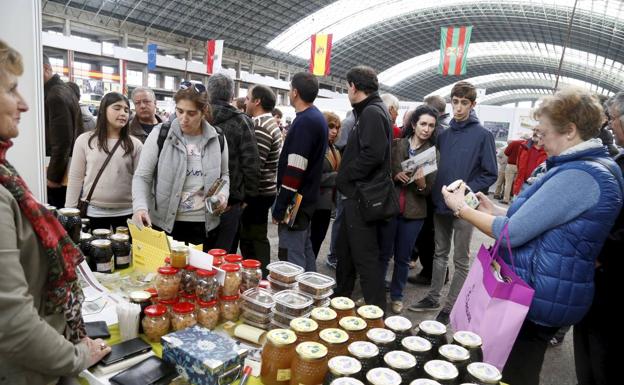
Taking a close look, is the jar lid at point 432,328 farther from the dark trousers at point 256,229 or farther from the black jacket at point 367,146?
the dark trousers at point 256,229

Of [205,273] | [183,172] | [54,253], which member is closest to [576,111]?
[205,273]

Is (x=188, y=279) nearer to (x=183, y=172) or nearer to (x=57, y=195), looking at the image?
→ (x=183, y=172)

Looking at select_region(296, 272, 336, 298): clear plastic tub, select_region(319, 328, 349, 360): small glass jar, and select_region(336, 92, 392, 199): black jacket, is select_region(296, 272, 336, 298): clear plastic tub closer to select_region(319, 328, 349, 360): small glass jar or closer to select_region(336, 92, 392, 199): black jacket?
select_region(319, 328, 349, 360): small glass jar

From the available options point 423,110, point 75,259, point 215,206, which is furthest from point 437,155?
point 75,259

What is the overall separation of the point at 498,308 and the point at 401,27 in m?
35.1

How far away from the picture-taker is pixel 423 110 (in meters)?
3.10

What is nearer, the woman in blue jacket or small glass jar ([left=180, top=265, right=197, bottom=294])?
the woman in blue jacket

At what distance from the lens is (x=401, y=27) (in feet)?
108

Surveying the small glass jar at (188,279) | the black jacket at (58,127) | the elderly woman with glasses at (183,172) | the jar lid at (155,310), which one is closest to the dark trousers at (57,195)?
the black jacket at (58,127)

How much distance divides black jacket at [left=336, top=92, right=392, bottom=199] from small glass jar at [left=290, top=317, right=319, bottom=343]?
5.02 ft

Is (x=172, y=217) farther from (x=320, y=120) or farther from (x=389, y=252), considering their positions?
(x=389, y=252)

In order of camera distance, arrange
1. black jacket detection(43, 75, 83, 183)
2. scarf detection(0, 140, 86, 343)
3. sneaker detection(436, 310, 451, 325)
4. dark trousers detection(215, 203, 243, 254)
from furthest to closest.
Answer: sneaker detection(436, 310, 451, 325) → black jacket detection(43, 75, 83, 183) → dark trousers detection(215, 203, 243, 254) → scarf detection(0, 140, 86, 343)

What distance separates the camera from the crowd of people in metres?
0.93

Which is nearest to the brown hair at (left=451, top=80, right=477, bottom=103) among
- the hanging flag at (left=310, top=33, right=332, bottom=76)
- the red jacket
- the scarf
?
the scarf
